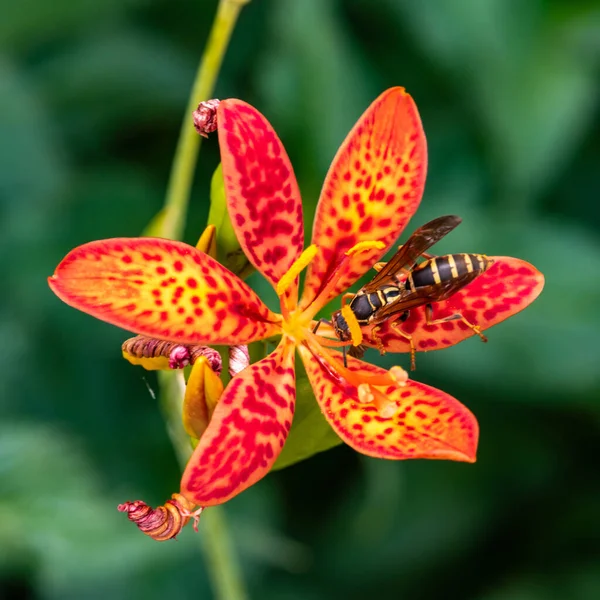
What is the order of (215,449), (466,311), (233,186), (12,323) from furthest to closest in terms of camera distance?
1. (12,323)
2. (466,311)
3. (233,186)
4. (215,449)

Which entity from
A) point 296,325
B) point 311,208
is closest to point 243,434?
point 296,325

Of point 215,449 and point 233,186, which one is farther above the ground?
point 233,186

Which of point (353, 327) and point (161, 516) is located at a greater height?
point (353, 327)

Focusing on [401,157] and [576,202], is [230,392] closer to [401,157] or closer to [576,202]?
[401,157]

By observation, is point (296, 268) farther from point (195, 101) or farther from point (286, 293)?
point (195, 101)

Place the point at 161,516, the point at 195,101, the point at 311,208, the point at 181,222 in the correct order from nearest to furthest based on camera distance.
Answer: the point at 161,516 → the point at 195,101 → the point at 181,222 → the point at 311,208

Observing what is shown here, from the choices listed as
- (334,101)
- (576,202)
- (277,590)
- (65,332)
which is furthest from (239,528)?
(576,202)

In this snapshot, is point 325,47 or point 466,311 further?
point 325,47

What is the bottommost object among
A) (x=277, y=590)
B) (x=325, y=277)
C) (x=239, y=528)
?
(x=277, y=590)
